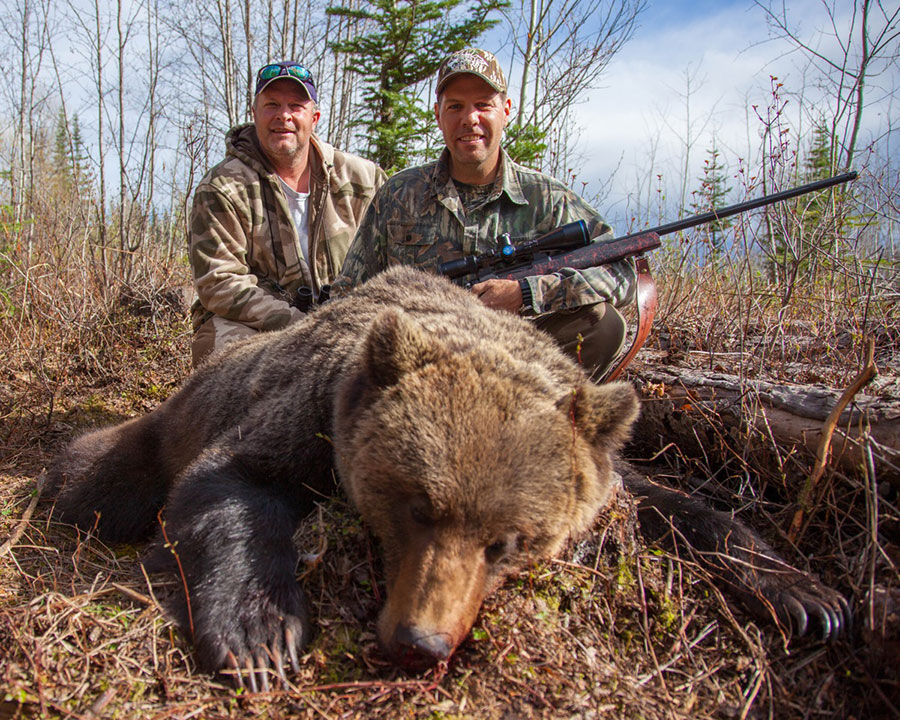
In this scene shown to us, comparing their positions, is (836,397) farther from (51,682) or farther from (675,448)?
(51,682)

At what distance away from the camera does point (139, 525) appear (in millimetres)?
3861

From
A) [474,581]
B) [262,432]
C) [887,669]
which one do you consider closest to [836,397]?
[887,669]

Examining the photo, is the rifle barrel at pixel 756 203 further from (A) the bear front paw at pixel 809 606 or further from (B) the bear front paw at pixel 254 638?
(B) the bear front paw at pixel 254 638

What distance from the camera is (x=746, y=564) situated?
275cm

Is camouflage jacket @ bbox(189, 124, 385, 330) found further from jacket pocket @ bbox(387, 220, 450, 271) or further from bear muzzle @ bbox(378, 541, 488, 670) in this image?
bear muzzle @ bbox(378, 541, 488, 670)

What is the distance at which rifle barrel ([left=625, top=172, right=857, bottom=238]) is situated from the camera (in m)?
4.48

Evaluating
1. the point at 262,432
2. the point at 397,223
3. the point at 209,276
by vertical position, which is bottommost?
the point at 262,432

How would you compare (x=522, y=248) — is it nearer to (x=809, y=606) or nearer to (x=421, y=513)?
(x=421, y=513)

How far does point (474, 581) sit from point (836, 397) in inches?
89.5

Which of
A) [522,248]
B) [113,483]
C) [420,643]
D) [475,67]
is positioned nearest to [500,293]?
[522,248]

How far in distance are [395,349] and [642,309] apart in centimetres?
242

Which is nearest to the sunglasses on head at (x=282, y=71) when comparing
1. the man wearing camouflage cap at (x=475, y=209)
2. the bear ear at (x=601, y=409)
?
the man wearing camouflage cap at (x=475, y=209)

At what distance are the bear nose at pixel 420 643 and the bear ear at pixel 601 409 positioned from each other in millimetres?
964

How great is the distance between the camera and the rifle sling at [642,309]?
4320mm
